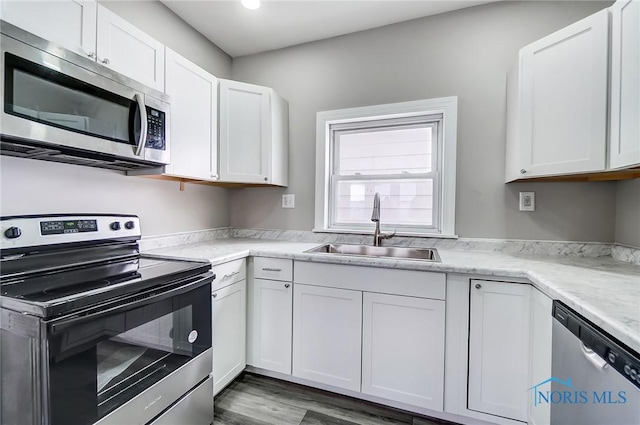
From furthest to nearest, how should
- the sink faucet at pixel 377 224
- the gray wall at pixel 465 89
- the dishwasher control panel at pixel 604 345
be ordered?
the sink faucet at pixel 377 224 < the gray wall at pixel 465 89 < the dishwasher control panel at pixel 604 345

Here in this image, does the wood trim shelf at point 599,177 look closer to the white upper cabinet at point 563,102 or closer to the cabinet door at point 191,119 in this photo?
the white upper cabinet at point 563,102

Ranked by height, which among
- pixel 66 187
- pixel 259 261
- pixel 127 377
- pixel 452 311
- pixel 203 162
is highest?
pixel 203 162

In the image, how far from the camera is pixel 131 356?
3.70ft

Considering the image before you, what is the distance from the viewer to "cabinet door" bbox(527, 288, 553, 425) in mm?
1201

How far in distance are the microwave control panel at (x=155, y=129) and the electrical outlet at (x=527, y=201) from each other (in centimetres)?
226

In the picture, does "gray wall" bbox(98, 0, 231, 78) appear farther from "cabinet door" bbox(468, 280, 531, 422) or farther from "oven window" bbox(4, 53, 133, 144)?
"cabinet door" bbox(468, 280, 531, 422)

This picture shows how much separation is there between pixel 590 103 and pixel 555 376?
1.29 m

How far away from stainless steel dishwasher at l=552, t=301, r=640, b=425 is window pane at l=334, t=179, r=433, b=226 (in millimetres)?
1181

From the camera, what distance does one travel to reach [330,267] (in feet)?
5.63

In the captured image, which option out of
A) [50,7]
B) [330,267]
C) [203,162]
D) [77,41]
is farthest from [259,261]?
[50,7]

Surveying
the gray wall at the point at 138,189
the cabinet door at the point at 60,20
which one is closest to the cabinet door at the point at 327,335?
the gray wall at the point at 138,189

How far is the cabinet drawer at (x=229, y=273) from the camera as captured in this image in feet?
5.37

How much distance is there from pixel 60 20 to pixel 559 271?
2.48 m

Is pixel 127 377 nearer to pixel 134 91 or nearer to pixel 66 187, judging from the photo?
pixel 66 187
